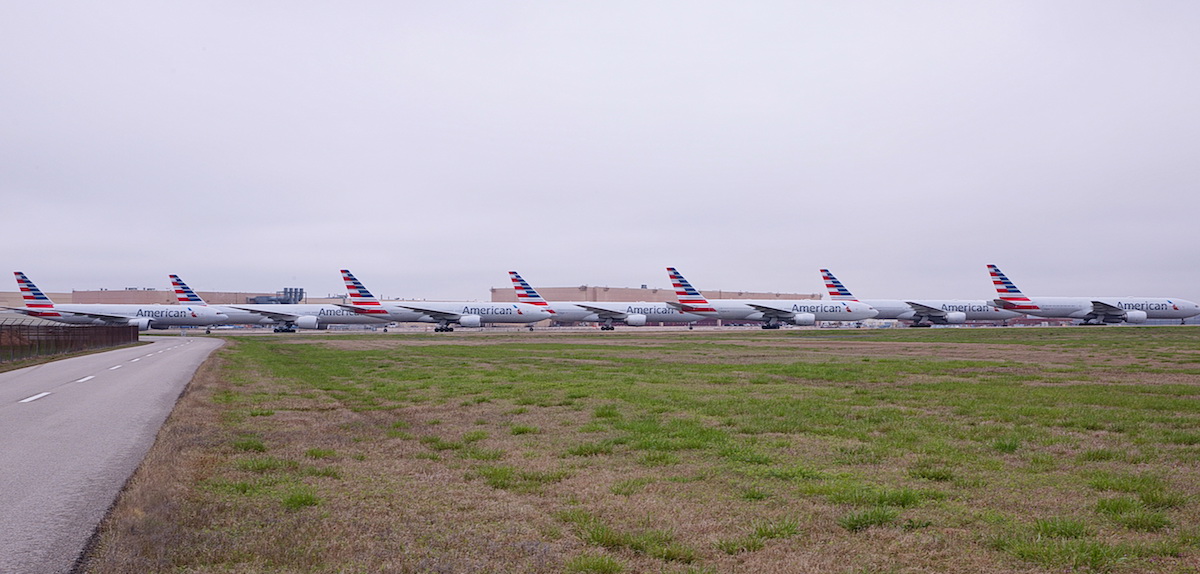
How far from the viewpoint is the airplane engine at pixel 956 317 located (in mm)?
84750

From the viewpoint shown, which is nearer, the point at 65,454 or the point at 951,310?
the point at 65,454

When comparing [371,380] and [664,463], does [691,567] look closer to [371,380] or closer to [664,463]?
[664,463]

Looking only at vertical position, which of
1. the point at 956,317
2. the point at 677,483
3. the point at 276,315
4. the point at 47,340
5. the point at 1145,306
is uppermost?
the point at 1145,306

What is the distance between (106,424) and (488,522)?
31.8ft

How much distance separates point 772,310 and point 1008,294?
93.1 ft

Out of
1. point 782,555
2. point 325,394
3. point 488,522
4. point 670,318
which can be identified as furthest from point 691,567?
point 670,318

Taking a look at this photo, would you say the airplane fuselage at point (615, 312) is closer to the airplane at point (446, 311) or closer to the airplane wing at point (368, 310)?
the airplane at point (446, 311)

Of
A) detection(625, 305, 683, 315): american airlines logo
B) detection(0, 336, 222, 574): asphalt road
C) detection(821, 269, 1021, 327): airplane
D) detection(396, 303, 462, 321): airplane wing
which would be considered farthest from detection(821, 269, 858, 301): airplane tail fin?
detection(0, 336, 222, 574): asphalt road

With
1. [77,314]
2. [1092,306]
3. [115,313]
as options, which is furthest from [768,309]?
[77,314]

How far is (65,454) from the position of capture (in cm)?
991

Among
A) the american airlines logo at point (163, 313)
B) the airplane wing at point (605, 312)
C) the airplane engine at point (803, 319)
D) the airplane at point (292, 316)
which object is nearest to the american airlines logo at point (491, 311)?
the airplane wing at point (605, 312)

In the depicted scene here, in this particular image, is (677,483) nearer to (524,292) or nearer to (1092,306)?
(524,292)

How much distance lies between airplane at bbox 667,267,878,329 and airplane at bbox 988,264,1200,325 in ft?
50.2

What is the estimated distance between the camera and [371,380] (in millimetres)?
21953
